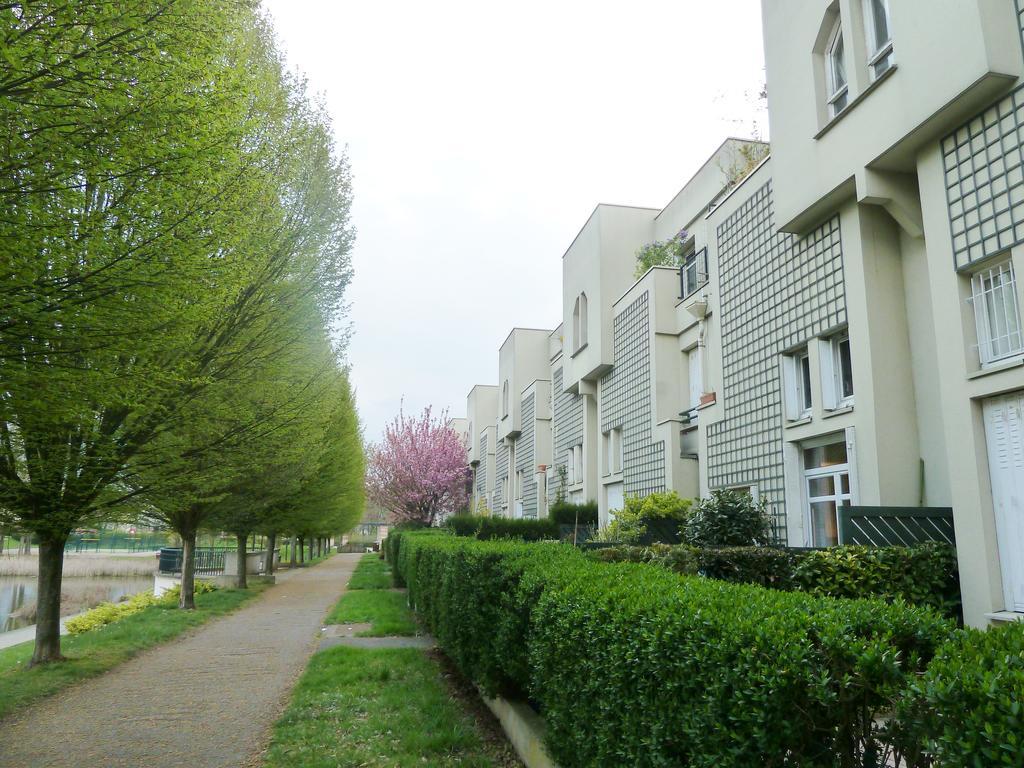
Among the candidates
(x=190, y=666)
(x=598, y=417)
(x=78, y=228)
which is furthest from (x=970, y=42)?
(x=598, y=417)

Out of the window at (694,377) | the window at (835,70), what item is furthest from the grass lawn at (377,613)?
the window at (835,70)

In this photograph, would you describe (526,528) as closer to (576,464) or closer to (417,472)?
(576,464)

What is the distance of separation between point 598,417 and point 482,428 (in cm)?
2483

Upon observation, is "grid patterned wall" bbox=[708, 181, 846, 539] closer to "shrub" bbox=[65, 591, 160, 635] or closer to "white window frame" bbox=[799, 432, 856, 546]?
"white window frame" bbox=[799, 432, 856, 546]

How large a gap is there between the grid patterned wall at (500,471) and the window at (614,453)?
16.8 m

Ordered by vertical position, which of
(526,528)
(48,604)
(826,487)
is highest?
(826,487)

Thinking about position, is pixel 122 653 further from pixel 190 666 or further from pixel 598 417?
pixel 598 417

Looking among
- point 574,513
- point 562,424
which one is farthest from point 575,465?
point 574,513

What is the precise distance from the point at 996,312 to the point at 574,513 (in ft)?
53.7

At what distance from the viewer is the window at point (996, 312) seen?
24.6 ft

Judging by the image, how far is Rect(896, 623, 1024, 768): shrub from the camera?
1.53 meters

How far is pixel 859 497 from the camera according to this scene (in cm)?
969

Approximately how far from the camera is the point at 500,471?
129 feet

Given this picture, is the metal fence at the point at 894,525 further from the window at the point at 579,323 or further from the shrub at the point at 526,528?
the shrub at the point at 526,528
